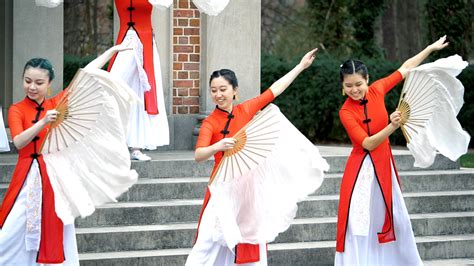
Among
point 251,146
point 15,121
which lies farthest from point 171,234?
point 15,121

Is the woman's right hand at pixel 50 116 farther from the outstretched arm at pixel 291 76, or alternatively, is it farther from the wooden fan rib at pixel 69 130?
the outstretched arm at pixel 291 76

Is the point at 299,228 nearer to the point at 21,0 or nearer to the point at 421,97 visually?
the point at 421,97

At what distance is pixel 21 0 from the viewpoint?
12.1 meters

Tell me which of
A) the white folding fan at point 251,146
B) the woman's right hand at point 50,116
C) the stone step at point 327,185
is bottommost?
the stone step at point 327,185

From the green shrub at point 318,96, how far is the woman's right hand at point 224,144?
10.7 metres

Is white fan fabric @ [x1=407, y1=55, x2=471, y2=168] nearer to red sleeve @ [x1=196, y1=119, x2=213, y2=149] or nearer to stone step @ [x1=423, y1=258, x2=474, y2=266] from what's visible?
stone step @ [x1=423, y1=258, x2=474, y2=266]

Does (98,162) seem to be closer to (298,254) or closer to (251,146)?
(251,146)

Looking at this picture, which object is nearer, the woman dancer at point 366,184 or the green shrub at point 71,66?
the woman dancer at point 366,184

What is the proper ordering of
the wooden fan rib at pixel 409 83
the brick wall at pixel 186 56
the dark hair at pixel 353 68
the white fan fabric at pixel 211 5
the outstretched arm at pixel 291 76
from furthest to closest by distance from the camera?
1. the brick wall at pixel 186 56
2. the white fan fabric at pixel 211 5
3. the wooden fan rib at pixel 409 83
4. the dark hair at pixel 353 68
5. the outstretched arm at pixel 291 76

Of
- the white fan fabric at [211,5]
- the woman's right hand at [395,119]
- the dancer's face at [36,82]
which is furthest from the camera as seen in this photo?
the white fan fabric at [211,5]

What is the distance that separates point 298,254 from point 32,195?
2805mm

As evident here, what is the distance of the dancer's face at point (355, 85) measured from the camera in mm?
7969

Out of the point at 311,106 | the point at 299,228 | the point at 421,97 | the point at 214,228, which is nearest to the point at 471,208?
the point at 299,228

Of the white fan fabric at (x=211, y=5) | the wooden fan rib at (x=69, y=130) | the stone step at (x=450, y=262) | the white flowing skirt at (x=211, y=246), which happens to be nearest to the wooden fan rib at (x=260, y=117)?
the white flowing skirt at (x=211, y=246)
